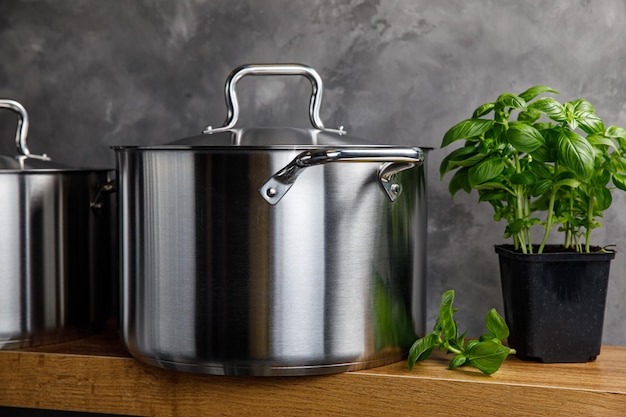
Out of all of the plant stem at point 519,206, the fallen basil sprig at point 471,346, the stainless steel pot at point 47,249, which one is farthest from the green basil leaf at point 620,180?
the stainless steel pot at point 47,249

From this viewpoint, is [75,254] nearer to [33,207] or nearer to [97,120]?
[33,207]

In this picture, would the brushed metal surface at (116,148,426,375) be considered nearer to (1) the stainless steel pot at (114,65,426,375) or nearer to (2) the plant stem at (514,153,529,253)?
(1) the stainless steel pot at (114,65,426,375)

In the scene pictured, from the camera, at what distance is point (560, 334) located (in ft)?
2.82

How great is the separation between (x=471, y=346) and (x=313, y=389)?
189 millimetres

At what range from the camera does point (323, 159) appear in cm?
75

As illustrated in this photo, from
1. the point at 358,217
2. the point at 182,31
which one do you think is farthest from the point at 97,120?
the point at 358,217

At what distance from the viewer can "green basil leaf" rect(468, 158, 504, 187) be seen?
837 mm

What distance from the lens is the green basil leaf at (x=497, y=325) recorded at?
0.83 meters

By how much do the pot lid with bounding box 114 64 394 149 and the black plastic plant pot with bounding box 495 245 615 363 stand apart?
0.81ft

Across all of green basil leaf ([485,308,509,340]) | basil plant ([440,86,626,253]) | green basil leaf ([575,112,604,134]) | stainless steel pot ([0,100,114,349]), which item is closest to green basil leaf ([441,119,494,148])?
basil plant ([440,86,626,253])

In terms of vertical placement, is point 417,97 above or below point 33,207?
above

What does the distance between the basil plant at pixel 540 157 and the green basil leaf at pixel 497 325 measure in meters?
0.10

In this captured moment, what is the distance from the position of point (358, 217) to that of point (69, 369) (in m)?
0.42

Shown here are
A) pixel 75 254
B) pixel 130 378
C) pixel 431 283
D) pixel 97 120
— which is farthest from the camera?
pixel 97 120
